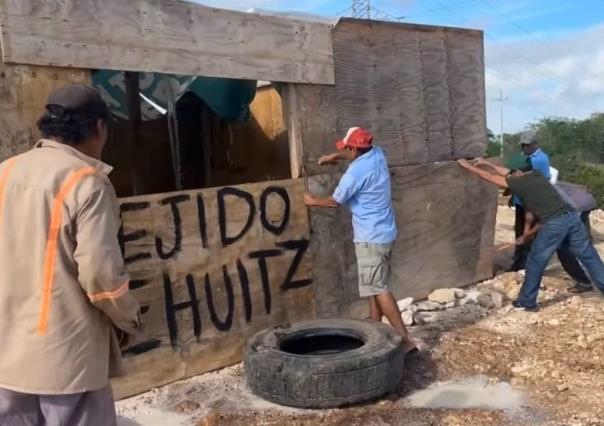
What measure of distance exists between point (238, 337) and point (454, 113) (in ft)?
12.8

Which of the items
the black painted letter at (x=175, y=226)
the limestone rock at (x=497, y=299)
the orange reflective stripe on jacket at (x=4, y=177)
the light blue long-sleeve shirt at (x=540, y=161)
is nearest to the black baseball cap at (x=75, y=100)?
the orange reflective stripe on jacket at (x=4, y=177)

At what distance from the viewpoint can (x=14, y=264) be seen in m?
2.67

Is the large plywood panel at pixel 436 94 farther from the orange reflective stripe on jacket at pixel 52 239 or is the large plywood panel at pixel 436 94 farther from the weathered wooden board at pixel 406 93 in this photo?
the orange reflective stripe on jacket at pixel 52 239

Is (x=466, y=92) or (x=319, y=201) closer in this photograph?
(x=319, y=201)

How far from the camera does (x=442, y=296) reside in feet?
25.9

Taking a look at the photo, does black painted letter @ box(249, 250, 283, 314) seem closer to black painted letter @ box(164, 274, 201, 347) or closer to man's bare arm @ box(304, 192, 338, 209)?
man's bare arm @ box(304, 192, 338, 209)

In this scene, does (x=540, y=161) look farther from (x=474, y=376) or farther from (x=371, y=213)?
(x=474, y=376)

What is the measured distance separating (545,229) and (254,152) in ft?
10.7

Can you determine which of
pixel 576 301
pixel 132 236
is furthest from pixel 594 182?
pixel 132 236

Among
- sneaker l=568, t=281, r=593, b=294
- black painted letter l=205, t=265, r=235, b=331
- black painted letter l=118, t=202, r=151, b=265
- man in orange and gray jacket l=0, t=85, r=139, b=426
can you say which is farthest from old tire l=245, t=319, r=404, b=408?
sneaker l=568, t=281, r=593, b=294

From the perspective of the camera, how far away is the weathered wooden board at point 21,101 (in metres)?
4.72

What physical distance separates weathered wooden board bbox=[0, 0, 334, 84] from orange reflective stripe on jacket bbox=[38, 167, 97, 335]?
2.52m

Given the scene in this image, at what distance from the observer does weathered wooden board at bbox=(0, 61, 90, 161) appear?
4.72m

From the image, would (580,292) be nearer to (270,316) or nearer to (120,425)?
(270,316)
